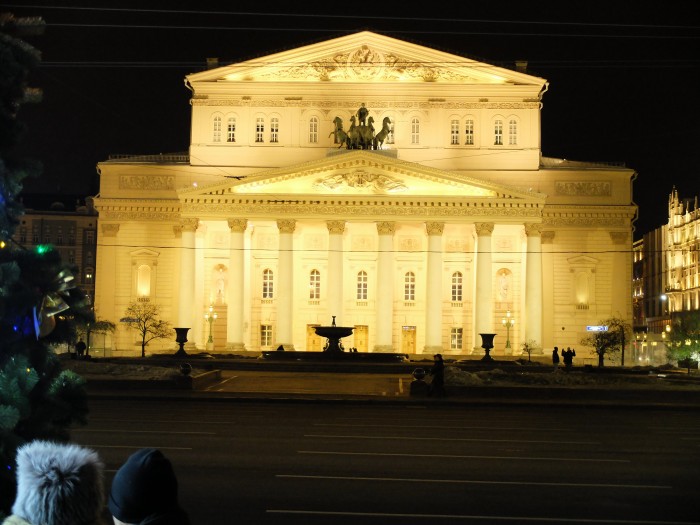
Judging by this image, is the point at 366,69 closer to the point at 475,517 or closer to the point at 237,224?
the point at 237,224

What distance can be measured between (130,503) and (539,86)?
2817 inches

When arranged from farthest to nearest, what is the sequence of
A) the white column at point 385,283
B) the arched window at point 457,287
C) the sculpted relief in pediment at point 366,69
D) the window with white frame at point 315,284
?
the window with white frame at point 315,284
the arched window at point 457,287
the sculpted relief in pediment at point 366,69
the white column at point 385,283

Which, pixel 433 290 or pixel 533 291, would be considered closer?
pixel 433 290

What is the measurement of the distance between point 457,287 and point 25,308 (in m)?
66.6

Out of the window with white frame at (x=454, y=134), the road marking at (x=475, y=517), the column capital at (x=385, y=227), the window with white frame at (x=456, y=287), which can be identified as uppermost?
the window with white frame at (x=454, y=134)

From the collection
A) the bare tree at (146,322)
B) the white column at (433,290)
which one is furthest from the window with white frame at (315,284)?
the bare tree at (146,322)

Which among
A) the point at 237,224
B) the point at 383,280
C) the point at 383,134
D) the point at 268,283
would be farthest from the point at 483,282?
the point at 237,224

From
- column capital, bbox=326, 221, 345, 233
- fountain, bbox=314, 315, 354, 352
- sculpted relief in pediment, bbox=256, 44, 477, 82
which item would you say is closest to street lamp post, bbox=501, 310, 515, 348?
column capital, bbox=326, 221, 345, 233

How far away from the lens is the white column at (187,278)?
68.6 metres

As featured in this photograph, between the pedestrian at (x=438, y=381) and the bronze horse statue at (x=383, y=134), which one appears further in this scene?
the bronze horse statue at (x=383, y=134)

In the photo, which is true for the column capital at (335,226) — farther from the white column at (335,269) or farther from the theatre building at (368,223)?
the theatre building at (368,223)

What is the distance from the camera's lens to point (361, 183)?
221 feet

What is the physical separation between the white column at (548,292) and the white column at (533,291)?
313 centimetres

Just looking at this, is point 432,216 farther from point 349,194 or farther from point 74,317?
point 74,317
